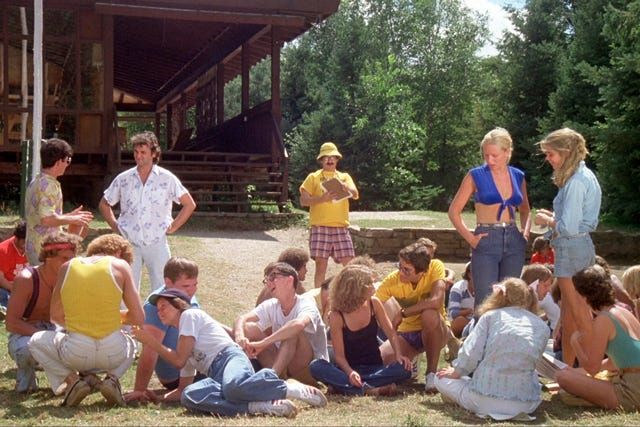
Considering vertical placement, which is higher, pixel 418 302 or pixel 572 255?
pixel 572 255

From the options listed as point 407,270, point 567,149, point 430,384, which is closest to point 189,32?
point 407,270

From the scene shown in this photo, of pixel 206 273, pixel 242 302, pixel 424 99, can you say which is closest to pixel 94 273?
pixel 242 302

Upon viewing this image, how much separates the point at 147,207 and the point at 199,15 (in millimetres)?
9736

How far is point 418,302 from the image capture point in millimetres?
6660

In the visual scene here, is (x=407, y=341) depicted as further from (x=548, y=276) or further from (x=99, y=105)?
(x=99, y=105)

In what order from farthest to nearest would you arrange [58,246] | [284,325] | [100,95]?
[100,95], [284,325], [58,246]

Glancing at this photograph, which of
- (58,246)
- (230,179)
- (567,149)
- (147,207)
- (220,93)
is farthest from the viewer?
(220,93)

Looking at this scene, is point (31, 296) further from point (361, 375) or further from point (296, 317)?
point (361, 375)

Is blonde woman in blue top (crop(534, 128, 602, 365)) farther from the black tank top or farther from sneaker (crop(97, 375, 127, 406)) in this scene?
sneaker (crop(97, 375, 127, 406))

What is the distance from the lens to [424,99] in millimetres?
51031

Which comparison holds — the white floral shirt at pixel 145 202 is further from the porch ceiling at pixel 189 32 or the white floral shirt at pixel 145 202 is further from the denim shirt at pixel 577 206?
the porch ceiling at pixel 189 32

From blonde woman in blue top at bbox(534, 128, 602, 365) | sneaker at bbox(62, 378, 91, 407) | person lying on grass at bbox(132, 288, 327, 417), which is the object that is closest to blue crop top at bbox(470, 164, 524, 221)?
blonde woman in blue top at bbox(534, 128, 602, 365)

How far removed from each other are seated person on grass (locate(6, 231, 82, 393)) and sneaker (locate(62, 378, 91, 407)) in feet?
1.83

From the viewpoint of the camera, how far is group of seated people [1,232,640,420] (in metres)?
5.44
